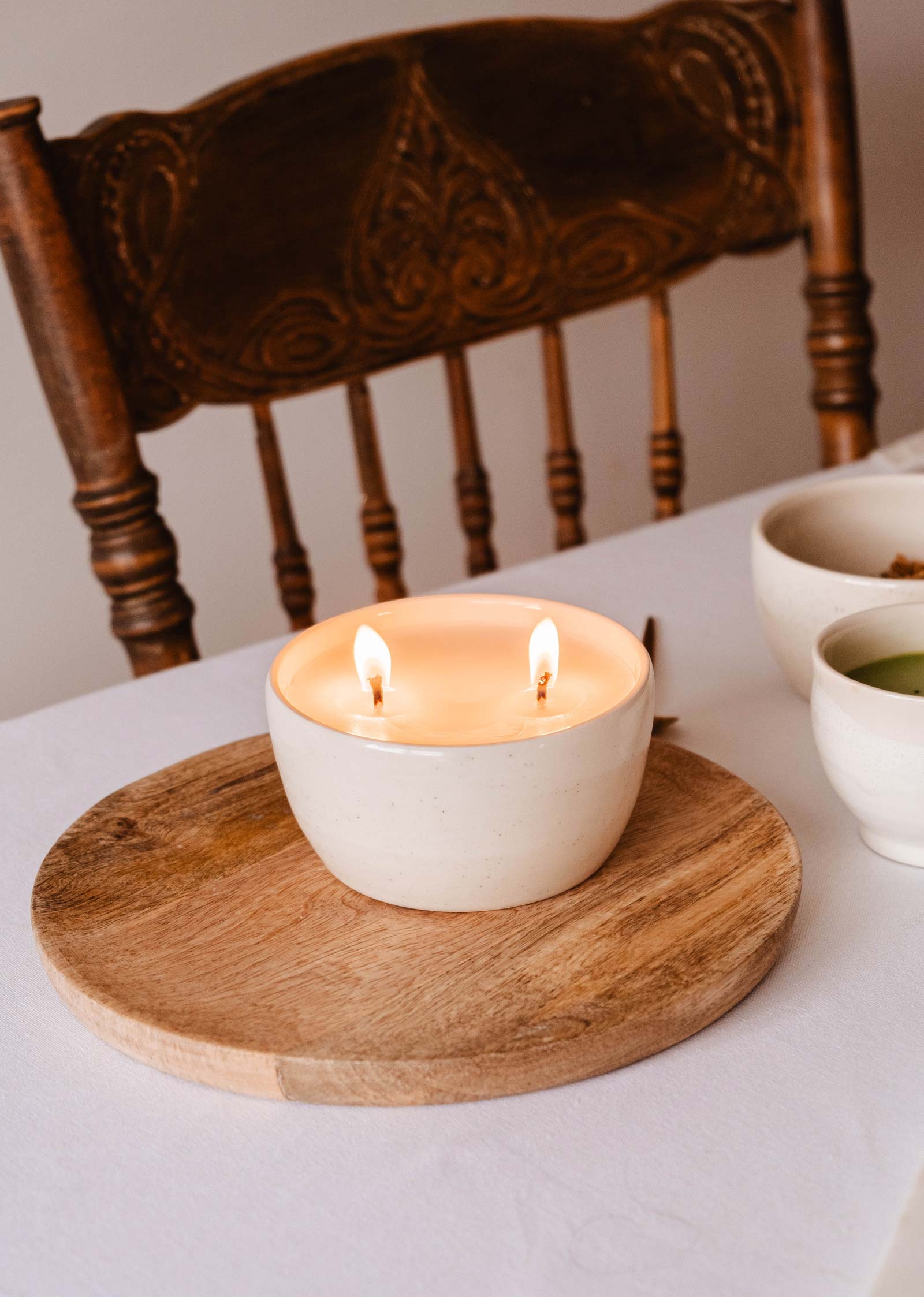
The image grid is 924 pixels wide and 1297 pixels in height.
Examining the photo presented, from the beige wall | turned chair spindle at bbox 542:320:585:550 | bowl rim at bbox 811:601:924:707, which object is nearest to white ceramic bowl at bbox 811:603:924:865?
bowl rim at bbox 811:601:924:707

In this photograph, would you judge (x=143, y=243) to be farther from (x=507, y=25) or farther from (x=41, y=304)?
(x=507, y=25)

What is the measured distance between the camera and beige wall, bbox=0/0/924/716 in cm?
126

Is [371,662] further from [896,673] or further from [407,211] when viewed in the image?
[407,211]

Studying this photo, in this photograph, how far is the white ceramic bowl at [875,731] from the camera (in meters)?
0.34

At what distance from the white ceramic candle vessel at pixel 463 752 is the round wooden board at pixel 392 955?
0.05 feet

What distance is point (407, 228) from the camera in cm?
78

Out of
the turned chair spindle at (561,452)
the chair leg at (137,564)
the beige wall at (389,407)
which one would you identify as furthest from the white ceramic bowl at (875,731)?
the beige wall at (389,407)

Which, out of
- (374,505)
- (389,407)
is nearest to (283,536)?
(374,505)

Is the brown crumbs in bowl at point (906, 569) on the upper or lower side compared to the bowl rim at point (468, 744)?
lower

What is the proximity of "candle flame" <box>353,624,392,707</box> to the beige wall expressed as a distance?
1022mm

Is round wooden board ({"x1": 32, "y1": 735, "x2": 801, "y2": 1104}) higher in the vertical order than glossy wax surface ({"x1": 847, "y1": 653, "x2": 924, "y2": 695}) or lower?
lower

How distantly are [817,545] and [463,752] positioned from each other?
0.80 ft

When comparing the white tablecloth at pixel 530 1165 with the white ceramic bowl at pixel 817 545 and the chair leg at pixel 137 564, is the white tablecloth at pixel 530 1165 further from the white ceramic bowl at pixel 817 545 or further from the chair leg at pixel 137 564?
the chair leg at pixel 137 564

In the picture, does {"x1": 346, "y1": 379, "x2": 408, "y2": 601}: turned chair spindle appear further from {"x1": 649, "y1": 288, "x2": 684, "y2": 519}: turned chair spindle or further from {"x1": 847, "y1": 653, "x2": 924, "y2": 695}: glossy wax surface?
{"x1": 847, "y1": 653, "x2": 924, "y2": 695}: glossy wax surface
